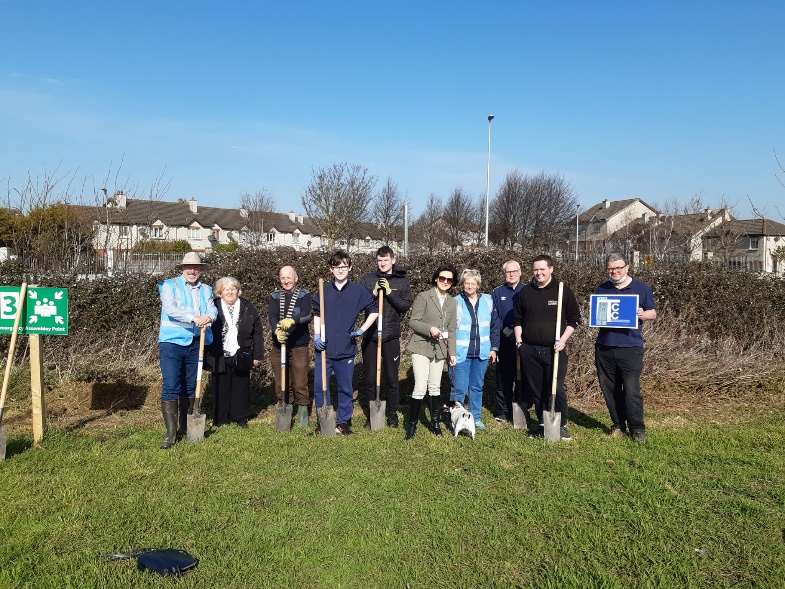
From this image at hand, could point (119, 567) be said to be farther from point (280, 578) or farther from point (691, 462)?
point (691, 462)

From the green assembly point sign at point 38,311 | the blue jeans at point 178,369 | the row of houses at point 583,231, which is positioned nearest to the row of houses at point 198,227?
the row of houses at point 583,231

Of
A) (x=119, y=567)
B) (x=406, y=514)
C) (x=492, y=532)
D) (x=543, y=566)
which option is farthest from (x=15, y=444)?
(x=543, y=566)

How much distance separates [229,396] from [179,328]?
3.94 ft

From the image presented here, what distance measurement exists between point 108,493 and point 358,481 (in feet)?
6.48

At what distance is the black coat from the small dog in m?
2.35

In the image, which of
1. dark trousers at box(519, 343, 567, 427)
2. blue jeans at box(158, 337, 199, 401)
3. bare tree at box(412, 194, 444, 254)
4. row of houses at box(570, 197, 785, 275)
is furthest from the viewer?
bare tree at box(412, 194, 444, 254)

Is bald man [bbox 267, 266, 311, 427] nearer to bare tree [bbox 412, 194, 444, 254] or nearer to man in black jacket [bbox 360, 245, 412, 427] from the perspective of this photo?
man in black jacket [bbox 360, 245, 412, 427]

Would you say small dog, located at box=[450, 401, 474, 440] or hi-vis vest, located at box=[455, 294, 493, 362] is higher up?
hi-vis vest, located at box=[455, 294, 493, 362]

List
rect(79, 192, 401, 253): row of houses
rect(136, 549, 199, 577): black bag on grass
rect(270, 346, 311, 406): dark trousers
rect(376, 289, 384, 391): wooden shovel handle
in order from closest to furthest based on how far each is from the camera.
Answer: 1. rect(136, 549, 199, 577): black bag on grass
2. rect(376, 289, 384, 391): wooden shovel handle
3. rect(270, 346, 311, 406): dark trousers
4. rect(79, 192, 401, 253): row of houses

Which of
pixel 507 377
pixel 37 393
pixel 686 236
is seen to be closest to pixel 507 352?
pixel 507 377

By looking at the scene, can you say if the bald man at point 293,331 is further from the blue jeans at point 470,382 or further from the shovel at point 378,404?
the blue jeans at point 470,382

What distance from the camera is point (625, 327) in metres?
5.73

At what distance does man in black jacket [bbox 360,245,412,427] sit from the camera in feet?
20.9

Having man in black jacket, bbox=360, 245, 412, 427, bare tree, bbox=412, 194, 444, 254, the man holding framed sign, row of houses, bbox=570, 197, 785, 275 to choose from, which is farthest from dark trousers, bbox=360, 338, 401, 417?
bare tree, bbox=412, 194, 444, 254
